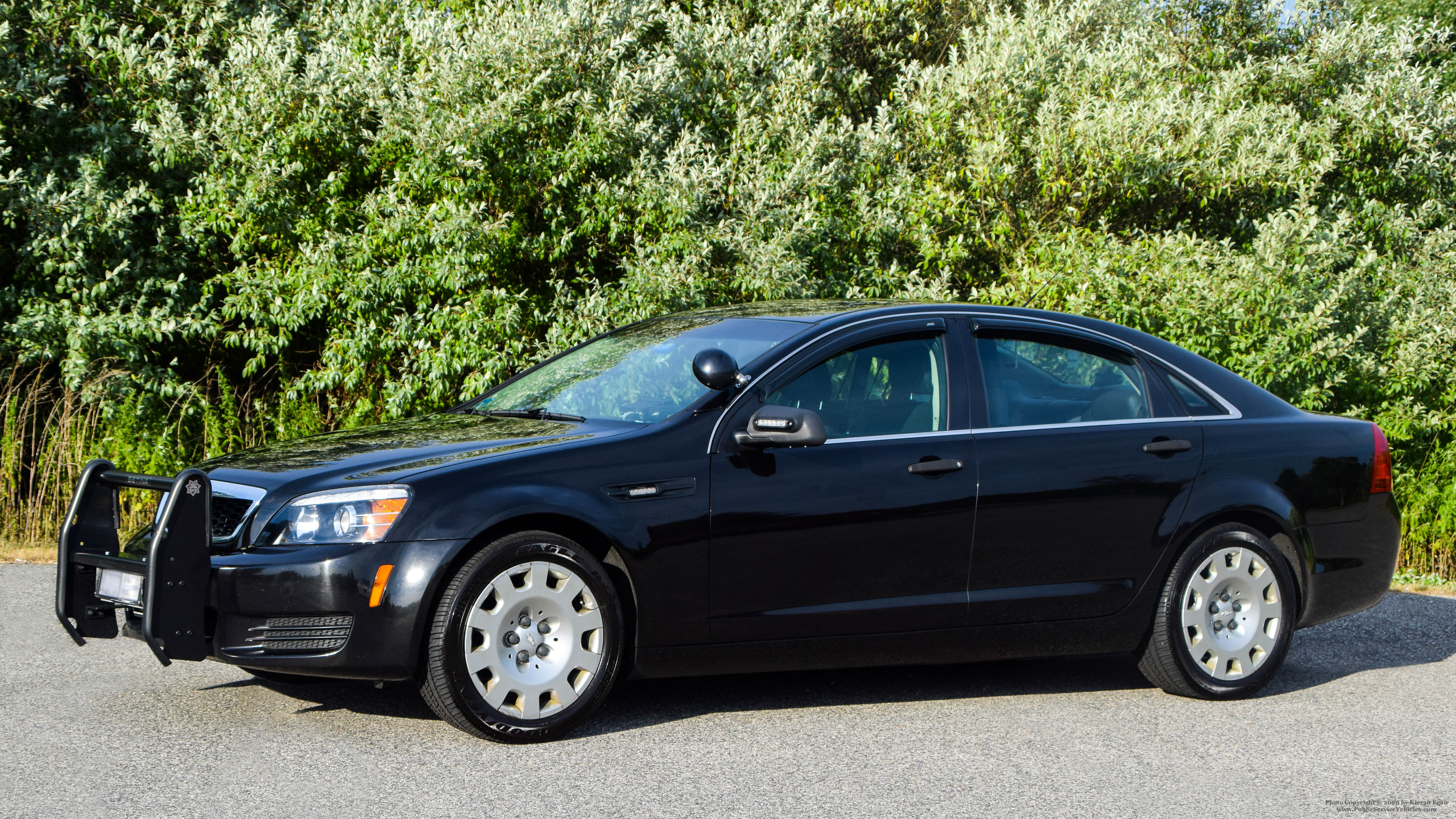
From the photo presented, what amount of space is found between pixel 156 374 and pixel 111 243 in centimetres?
109

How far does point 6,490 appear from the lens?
31.3ft

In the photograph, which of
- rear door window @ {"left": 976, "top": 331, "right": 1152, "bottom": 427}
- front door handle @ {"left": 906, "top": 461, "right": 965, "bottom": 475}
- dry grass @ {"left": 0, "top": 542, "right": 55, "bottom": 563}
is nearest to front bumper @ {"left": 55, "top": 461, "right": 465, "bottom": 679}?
front door handle @ {"left": 906, "top": 461, "right": 965, "bottom": 475}

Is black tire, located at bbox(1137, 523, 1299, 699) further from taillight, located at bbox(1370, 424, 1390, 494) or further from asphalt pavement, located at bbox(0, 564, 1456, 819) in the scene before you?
taillight, located at bbox(1370, 424, 1390, 494)

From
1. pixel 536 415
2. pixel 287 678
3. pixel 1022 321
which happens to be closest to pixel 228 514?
pixel 287 678

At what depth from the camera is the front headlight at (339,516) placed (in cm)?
452

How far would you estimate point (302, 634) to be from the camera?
4.49m

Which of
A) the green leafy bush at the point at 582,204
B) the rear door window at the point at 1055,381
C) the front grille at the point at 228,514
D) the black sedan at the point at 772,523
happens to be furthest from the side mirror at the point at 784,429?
the green leafy bush at the point at 582,204

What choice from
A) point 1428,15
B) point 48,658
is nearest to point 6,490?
point 48,658

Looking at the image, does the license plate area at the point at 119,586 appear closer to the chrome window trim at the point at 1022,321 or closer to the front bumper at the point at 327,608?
the front bumper at the point at 327,608

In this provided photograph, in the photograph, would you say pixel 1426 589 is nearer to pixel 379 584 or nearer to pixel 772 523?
pixel 772 523

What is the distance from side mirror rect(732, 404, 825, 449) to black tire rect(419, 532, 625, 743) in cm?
75

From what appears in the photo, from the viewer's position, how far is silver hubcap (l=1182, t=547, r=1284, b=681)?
577 cm

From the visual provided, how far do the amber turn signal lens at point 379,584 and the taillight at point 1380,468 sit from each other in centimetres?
446

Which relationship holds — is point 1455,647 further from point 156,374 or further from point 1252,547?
point 156,374
